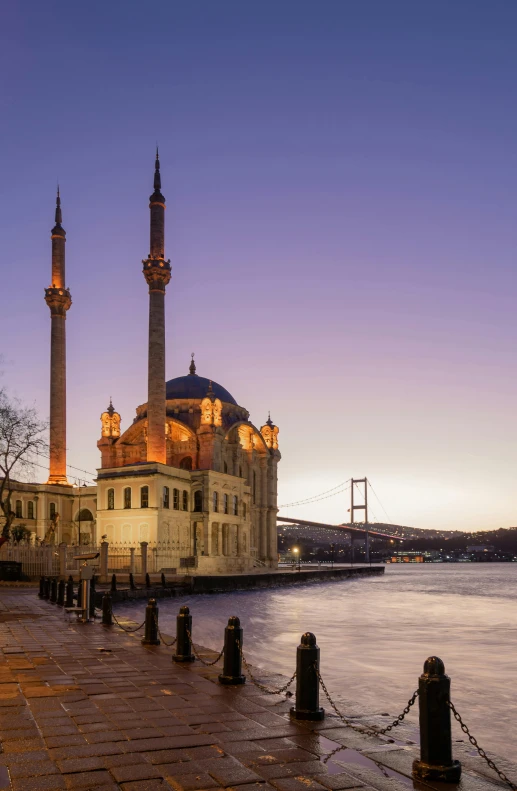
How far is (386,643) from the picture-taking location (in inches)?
985

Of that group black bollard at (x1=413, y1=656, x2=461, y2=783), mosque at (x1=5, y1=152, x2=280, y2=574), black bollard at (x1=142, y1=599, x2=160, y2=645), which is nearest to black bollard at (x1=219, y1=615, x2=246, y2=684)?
black bollard at (x1=413, y1=656, x2=461, y2=783)

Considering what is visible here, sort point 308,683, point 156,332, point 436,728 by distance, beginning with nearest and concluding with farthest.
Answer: point 436,728 → point 308,683 → point 156,332

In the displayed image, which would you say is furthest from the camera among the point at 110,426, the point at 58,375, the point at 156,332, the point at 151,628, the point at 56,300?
the point at 110,426

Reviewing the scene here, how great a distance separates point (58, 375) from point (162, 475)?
54.6 feet

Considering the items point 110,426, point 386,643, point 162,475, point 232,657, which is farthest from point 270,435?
point 232,657

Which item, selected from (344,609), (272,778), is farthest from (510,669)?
(344,609)

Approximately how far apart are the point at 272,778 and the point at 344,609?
3633 cm

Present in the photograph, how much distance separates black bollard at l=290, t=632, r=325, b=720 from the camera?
316 inches

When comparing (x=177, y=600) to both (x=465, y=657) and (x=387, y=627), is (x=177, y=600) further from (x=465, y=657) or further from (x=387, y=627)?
(x=465, y=657)

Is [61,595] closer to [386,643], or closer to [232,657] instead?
[386,643]

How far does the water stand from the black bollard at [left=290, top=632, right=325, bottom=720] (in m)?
3.38

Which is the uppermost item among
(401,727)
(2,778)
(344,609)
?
(2,778)

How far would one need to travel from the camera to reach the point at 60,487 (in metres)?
61.7

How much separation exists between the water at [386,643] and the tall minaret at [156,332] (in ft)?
47.9
